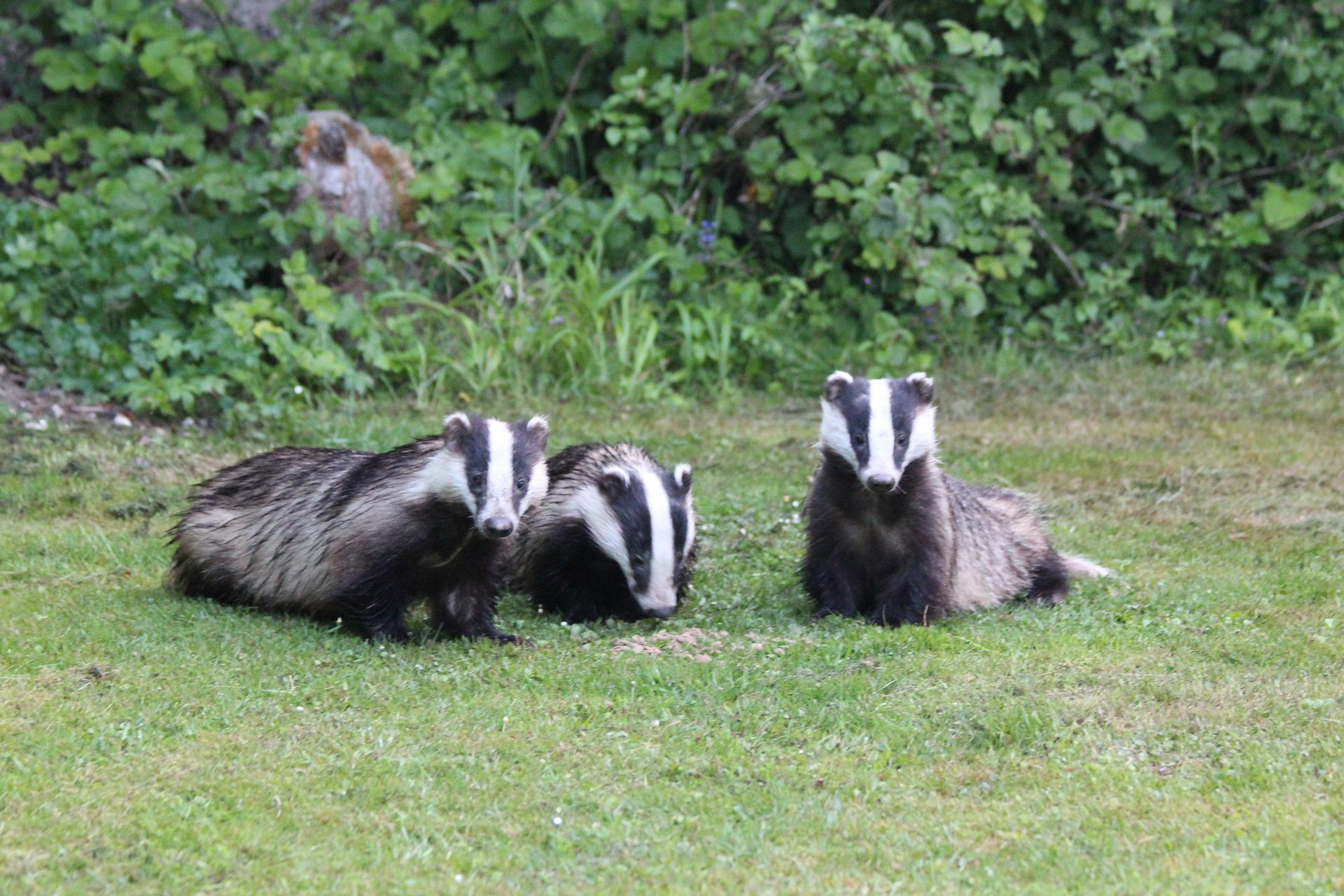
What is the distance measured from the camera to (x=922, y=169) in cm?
961

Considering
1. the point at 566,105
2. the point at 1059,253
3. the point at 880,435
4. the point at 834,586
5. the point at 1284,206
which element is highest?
the point at 566,105

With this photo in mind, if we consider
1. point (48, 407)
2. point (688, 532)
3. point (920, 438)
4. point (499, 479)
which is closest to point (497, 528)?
point (499, 479)

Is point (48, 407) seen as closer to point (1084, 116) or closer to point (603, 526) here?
point (603, 526)

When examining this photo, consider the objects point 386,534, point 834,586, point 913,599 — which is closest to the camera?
point 386,534

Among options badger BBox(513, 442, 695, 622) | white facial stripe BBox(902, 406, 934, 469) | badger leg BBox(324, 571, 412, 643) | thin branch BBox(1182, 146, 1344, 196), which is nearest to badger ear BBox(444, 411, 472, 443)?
badger leg BBox(324, 571, 412, 643)

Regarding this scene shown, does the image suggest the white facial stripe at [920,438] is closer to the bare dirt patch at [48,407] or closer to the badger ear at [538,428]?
the badger ear at [538,428]

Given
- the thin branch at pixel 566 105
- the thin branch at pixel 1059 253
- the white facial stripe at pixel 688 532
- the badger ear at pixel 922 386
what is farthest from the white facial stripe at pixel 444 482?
the thin branch at pixel 1059 253

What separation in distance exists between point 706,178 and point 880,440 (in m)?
5.05

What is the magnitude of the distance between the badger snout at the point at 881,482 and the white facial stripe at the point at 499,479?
3.68 ft

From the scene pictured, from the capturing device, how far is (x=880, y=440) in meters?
5.02

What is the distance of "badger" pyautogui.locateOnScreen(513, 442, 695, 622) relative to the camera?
5277 mm

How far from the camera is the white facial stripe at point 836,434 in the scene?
5137mm

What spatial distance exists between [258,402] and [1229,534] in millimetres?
4479

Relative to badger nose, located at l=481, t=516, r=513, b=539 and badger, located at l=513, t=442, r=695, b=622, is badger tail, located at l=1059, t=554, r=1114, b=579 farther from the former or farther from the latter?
badger nose, located at l=481, t=516, r=513, b=539
